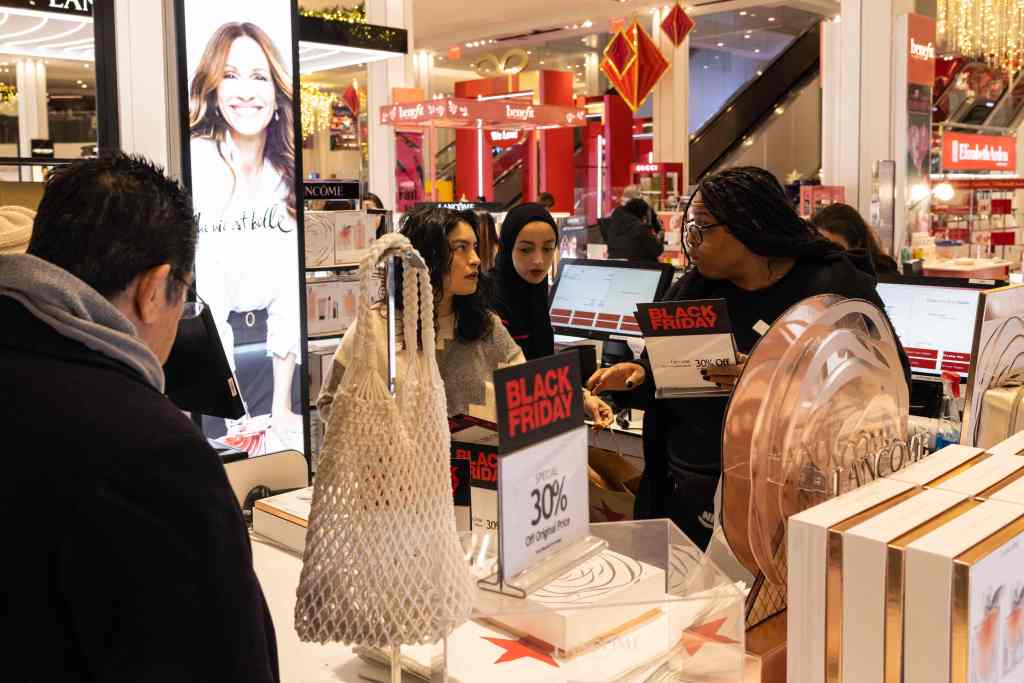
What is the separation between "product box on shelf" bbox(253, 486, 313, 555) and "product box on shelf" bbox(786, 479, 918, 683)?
1.00m

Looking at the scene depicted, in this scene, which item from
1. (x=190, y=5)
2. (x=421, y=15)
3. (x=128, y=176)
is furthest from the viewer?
(x=421, y=15)

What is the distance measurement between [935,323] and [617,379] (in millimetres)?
1594

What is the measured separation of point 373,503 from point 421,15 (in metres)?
16.4

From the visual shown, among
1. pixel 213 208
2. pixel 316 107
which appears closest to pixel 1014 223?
pixel 213 208

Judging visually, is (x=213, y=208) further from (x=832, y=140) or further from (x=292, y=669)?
(x=832, y=140)

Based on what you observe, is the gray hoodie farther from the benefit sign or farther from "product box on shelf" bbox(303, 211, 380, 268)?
"product box on shelf" bbox(303, 211, 380, 268)

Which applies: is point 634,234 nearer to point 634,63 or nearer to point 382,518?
point 382,518

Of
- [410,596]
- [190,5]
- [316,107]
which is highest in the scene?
[316,107]

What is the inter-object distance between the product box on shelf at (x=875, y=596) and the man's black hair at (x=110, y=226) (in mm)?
791

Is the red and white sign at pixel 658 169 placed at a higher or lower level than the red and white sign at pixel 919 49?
lower

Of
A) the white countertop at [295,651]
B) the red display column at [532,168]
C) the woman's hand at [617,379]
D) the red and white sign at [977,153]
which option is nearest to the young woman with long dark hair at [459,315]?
the woman's hand at [617,379]

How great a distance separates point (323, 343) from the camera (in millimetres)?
4945

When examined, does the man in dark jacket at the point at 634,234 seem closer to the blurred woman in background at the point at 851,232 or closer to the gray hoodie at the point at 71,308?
the blurred woman in background at the point at 851,232

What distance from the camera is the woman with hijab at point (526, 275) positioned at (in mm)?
3957
